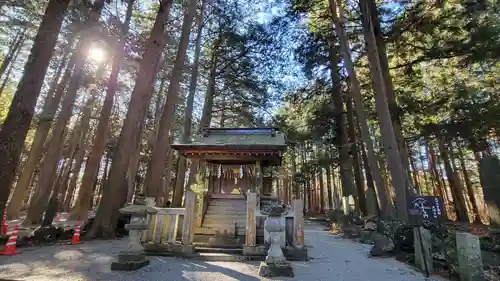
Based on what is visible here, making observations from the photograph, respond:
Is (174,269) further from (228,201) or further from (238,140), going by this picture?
(238,140)

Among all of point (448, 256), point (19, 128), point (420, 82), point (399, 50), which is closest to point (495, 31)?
point (399, 50)

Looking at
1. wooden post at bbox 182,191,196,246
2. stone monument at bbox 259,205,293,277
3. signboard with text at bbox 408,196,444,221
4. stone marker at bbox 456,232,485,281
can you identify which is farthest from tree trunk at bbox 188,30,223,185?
stone marker at bbox 456,232,485,281

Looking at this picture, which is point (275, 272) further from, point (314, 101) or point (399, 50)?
point (314, 101)

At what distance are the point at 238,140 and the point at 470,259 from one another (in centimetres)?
784

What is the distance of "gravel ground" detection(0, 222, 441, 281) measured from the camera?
4215 mm

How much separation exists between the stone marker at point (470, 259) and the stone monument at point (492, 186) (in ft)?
7.14

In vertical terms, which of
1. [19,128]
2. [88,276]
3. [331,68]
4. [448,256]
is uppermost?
[331,68]

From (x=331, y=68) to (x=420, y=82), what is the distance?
5.03 metres

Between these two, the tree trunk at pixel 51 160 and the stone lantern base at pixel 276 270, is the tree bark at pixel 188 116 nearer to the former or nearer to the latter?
the tree trunk at pixel 51 160

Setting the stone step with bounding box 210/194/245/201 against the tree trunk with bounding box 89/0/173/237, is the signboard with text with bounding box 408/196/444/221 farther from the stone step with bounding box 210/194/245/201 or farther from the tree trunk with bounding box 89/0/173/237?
the tree trunk with bounding box 89/0/173/237

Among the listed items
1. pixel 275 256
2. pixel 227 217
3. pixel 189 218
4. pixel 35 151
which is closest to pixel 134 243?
pixel 189 218

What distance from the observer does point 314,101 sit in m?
17.3

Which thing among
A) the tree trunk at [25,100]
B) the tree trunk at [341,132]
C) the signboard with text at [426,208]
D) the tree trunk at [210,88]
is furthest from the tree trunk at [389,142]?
the tree trunk at [25,100]

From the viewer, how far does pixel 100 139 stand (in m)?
11.7
